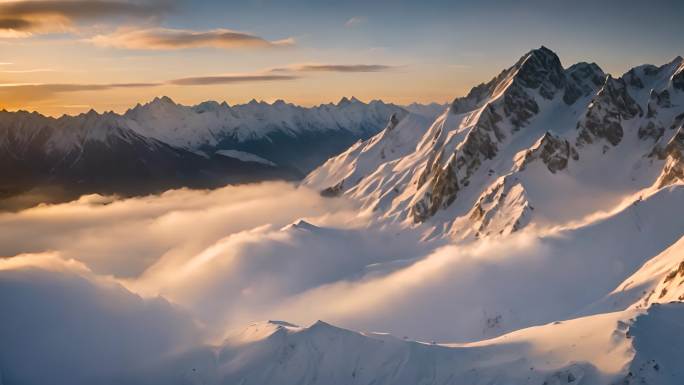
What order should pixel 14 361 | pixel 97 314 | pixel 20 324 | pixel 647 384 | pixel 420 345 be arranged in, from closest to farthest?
pixel 647 384 < pixel 420 345 < pixel 14 361 < pixel 20 324 < pixel 97 314

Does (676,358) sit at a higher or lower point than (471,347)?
higher

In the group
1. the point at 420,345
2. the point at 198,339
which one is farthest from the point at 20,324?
the point at 420,345

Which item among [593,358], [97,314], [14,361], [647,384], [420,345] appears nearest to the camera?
[647,384]

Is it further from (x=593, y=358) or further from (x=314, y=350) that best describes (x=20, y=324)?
(x=593, y=358)

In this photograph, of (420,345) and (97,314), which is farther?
(97,314)

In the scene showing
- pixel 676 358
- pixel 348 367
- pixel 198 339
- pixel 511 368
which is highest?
pixel 676 358

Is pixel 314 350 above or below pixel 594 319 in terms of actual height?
below

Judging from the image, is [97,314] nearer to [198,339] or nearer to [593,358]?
[198,339]

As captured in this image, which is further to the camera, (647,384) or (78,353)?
(78,353)

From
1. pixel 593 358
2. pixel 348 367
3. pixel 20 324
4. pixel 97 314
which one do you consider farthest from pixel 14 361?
pixel 593 358
